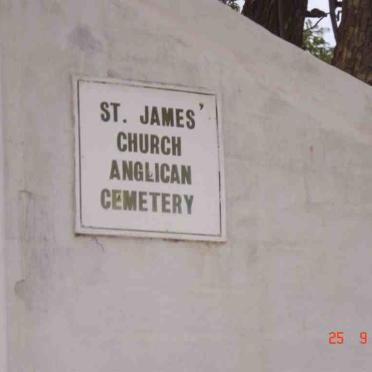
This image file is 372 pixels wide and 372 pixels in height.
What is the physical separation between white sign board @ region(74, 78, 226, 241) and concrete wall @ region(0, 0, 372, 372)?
3.2 inches

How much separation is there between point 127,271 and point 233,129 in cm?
124

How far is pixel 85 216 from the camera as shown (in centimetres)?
817

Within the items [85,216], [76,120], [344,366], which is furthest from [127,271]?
[344,366]

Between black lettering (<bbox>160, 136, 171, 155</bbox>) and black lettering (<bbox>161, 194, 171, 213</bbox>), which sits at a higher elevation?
black lettering (<bbox>160, 136, 171, 155</bbox>)

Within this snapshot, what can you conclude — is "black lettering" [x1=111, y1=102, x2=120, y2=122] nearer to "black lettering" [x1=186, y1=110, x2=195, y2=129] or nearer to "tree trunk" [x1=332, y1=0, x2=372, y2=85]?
"black lettering" [x1=186, y1=110, x2=195, y2=129]

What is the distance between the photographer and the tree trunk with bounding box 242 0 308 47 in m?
13.5

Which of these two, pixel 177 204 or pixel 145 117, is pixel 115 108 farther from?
pixel 177 204

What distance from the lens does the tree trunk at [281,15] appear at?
13.5 m

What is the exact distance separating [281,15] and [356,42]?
2.11 m
